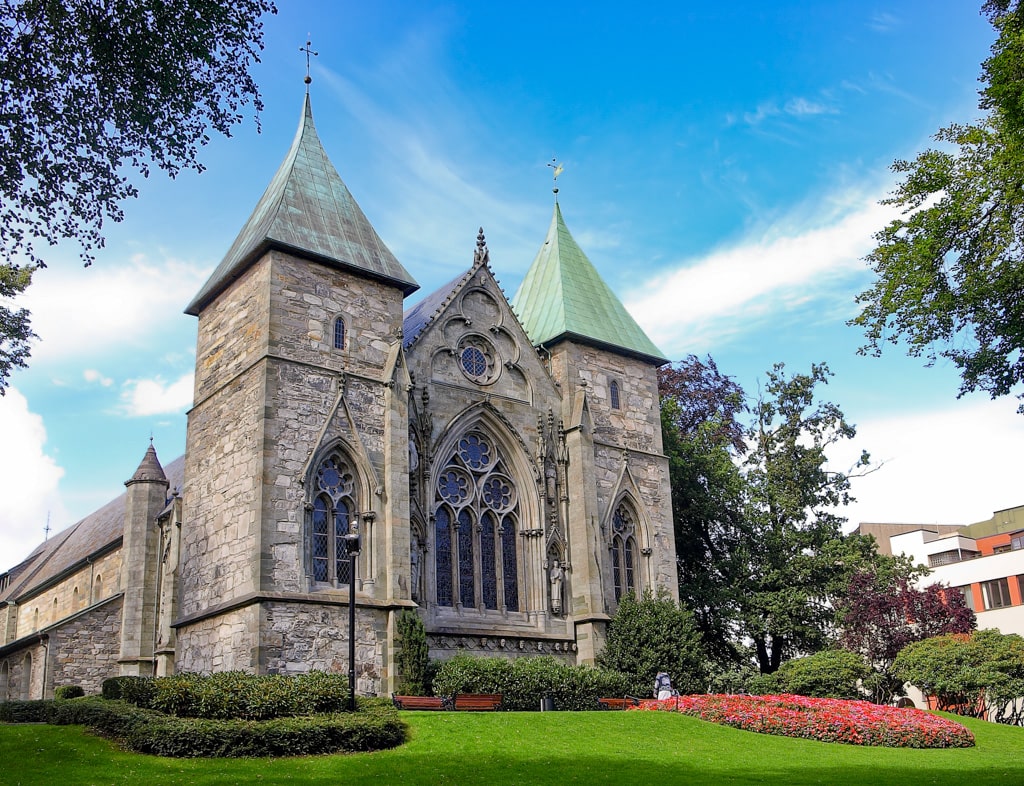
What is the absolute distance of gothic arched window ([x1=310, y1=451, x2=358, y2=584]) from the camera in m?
24.2

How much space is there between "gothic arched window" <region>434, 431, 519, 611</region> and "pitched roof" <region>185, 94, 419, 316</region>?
4.99 metres

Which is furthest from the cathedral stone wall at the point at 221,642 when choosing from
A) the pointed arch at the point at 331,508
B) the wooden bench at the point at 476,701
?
the wooden bench at the point at 476,701

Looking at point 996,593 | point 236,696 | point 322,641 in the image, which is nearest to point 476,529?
point 322,641

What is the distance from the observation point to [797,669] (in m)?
31.6

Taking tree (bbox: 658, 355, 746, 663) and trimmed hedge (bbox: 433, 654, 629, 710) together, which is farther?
tree (bbox: 658, 355, 746, 663)

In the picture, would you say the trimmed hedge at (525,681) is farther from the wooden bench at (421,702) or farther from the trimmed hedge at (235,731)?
the trimmed hedge at (235,731)

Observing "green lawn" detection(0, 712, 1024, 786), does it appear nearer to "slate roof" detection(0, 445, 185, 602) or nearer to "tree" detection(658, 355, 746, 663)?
"tree" detection(658, 355, 746, 663)

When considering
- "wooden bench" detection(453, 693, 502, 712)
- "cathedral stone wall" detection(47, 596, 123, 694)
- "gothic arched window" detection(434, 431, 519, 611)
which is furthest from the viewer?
"cathedral stone wall" detection(47, 596, 123, 694)

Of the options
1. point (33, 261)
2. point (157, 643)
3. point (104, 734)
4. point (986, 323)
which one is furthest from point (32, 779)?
point (986, 323)

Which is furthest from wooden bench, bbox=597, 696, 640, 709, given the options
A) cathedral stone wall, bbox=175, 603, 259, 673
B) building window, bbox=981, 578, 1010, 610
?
building window, bbox=981, 578, 1010, 610

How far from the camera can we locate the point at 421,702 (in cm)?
2203

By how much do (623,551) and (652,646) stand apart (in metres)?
3.88

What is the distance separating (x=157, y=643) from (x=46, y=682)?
523cm

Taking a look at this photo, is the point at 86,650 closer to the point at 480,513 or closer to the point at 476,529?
the point at 476,529
